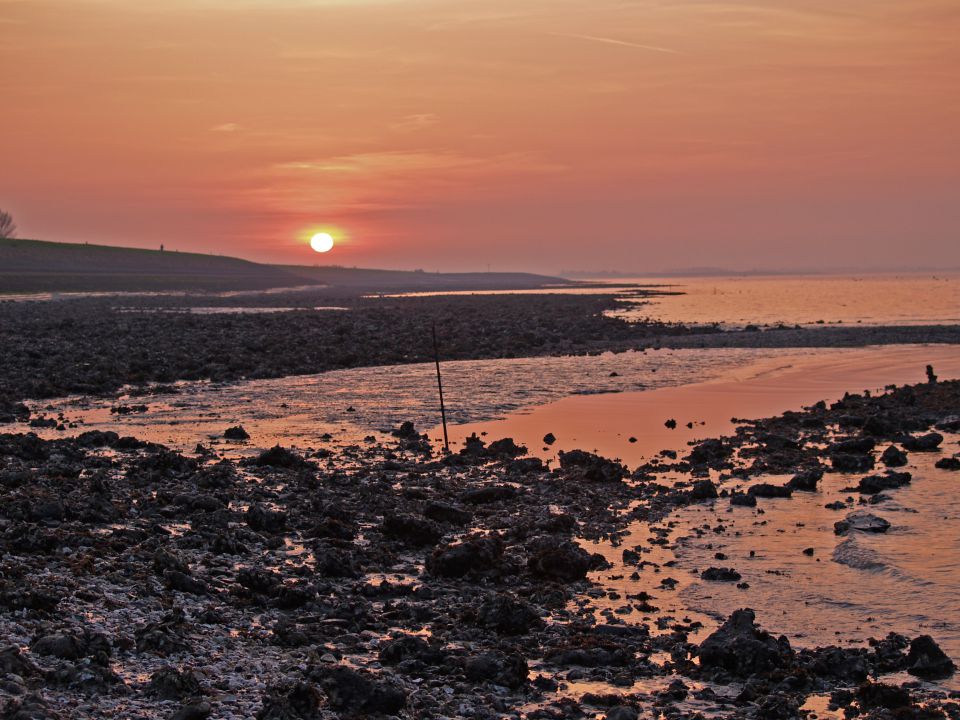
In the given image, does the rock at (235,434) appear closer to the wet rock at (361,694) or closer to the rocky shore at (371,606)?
the rocky shore at (371,606)

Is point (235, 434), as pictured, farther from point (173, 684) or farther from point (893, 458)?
point (173, 684)

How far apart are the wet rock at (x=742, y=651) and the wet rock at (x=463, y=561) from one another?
372 centimetres

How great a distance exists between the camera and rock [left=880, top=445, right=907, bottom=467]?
21.5 meters

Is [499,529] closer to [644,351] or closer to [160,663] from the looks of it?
[160,663]

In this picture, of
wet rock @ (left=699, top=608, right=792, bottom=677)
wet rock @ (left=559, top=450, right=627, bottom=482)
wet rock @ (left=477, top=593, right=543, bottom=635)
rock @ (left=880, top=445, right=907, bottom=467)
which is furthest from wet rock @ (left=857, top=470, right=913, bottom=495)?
wet rock @ (left=477, top=593, right=543, bottom=635)

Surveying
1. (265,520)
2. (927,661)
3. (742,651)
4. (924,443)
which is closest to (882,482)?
(924,443)

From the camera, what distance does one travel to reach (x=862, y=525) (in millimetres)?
16516

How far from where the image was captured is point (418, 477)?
2034cm

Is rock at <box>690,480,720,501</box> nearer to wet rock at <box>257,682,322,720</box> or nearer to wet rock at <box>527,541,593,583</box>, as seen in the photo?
wet rock at <box>527,541,593,583</box>

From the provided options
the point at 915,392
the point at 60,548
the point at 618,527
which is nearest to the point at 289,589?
the point at 60,548

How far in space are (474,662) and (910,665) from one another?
4.59 meters

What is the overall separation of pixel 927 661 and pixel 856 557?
4476mm

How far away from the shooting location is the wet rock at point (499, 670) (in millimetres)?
10320

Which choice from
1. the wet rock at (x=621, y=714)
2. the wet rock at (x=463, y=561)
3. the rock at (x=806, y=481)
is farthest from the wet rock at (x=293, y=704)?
the rock at (x=806, y=481)
